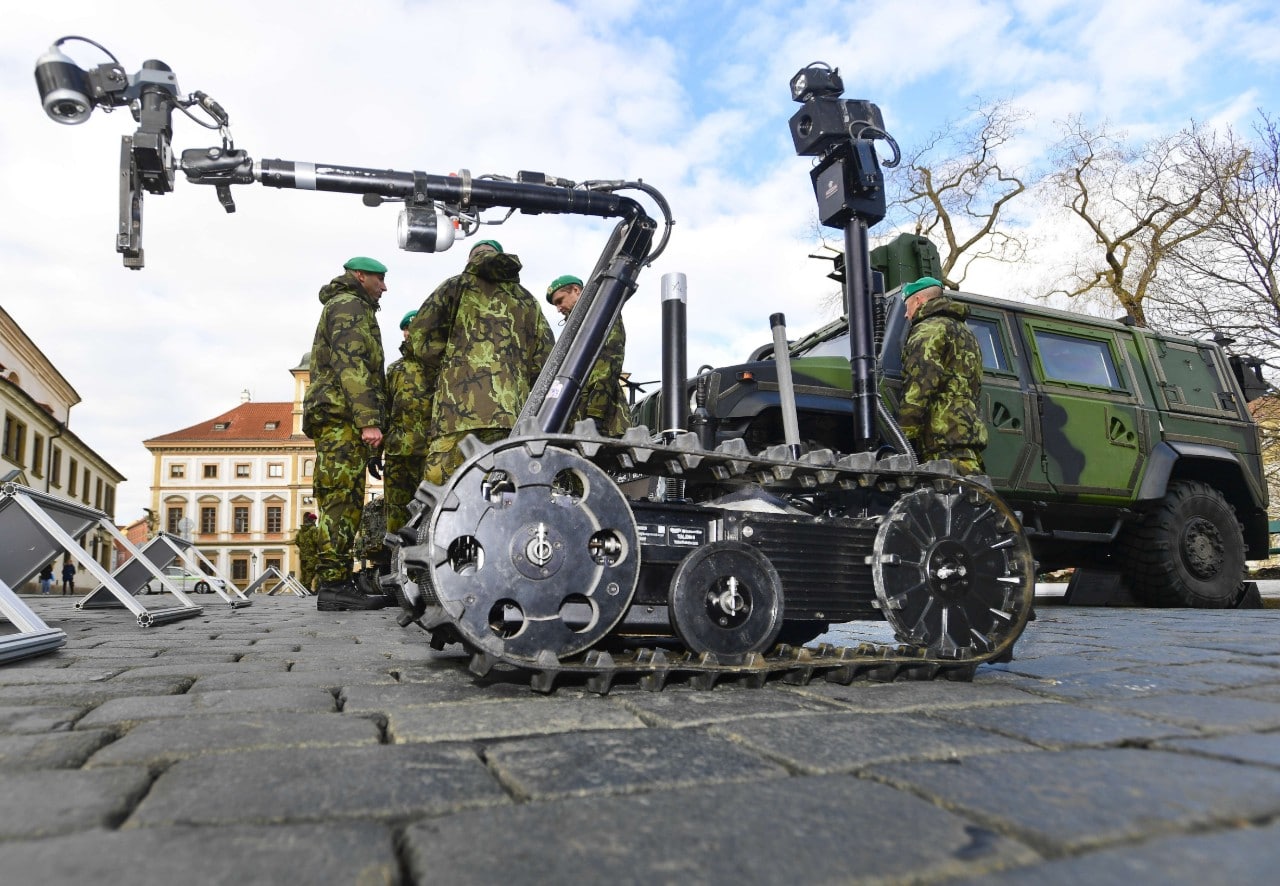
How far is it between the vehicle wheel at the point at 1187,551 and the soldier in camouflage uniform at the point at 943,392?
2743mm

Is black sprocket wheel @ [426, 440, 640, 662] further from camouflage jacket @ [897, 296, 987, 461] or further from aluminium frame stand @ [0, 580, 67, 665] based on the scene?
camouflage jacket @ [897, 296, 987, 461]

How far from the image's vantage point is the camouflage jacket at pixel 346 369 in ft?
21.6

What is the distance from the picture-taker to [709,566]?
300cm

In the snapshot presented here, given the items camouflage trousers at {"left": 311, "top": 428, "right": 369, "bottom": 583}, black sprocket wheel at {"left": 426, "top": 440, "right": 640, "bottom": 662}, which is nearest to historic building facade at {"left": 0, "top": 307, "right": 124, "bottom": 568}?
camouflage trousers at {"left": 311, "top": 428, "right": 369, "bottom": 583}

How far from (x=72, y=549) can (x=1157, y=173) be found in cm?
2377

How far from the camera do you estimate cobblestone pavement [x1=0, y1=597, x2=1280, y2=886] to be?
4.05 ft

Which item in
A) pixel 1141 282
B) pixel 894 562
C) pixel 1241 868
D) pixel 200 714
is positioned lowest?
pixel 1241 868

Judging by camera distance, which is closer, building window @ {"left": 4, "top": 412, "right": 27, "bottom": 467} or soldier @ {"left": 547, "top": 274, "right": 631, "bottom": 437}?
soldier @ {"left": 547, "top": 274, "right": 631, "bottom": 437}

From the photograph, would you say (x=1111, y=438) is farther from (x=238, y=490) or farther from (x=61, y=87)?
(x=238, y=490)

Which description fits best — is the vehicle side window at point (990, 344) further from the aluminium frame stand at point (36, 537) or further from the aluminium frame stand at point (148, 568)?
the aluminium frame stand at point (148, 568)

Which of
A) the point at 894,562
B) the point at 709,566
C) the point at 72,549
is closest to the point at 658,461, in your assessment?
the point at 709,566

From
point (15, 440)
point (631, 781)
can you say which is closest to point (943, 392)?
point (631, 781)

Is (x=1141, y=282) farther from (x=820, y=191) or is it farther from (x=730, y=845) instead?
(x=730, y=845)

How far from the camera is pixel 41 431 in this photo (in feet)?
113
